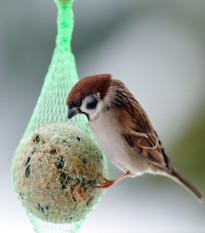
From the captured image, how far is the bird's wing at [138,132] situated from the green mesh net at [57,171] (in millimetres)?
169

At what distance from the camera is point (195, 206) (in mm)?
3295

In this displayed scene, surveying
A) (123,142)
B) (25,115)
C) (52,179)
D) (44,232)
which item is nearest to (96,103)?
(123,142)

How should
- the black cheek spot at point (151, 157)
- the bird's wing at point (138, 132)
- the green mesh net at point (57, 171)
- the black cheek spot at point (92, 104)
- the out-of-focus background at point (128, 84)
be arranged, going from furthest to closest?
the out-of-focus background at point (128, 84)
the black cheek spot at point (151, 157)
the bird's wing at point (138, 132)
the black cheek spot at point (92, 104)
the green mesh net at point (57, 171)

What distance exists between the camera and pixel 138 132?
6.25ft

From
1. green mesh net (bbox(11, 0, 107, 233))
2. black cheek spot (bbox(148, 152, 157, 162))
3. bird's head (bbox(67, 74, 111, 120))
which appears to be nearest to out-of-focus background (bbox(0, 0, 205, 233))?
black cheek spot (bbox(148, 152, 157, 162))

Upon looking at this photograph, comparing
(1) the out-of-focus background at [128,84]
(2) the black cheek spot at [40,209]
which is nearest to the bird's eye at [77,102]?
(2) the black cheek spot at [40,209]

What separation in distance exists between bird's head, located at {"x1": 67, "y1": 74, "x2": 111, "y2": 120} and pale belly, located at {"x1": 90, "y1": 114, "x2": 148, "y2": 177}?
0.05m

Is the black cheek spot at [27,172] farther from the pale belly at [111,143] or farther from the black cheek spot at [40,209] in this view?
the pale belly at [111,143]

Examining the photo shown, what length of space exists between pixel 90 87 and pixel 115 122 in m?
0.23

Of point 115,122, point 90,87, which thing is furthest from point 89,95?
point 115,122

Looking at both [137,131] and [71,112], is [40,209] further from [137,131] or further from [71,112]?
[137,131]

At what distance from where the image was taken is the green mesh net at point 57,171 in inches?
63.0

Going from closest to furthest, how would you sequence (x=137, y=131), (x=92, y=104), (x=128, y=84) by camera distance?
1. (x=92, y=104)
2. (x=137, y=131)
3. (x=128, y=84)

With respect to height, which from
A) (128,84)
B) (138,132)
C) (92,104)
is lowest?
(128,84)
